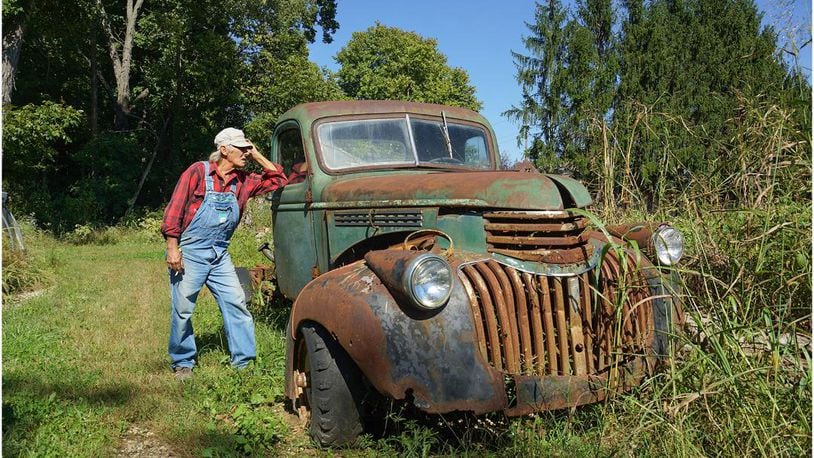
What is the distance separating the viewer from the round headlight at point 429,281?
2.72m

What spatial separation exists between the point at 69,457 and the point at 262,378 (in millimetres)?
1282

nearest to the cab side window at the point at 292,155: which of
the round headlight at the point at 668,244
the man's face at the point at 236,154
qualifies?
the man's face at the point at 236,154

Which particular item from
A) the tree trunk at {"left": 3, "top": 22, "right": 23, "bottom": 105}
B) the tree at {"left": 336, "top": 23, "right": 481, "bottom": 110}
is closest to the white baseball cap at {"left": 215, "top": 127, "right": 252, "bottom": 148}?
the tree trunk at {"left": 3, "top": 22, "right": 23, "bottom": 105}

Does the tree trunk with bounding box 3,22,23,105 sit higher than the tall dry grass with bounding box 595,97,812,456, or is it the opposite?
the tree trunk with bounding box 3,22,23,105

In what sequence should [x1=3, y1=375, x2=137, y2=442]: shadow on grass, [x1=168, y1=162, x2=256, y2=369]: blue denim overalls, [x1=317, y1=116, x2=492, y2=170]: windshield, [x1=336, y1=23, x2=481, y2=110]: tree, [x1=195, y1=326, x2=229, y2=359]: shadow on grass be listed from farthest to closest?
[x1=336, y1=23, x2=481, y2=110]: tree, [x1=195, y1=326, x2=229, y2=359]: shadow on grass, [x1=317, y1=116, x2=492, y2=170]: windshield, [x1=168, y1=162, x2=256, y2=369]: blue denim overalls, [x1=3, y1=375, x2=137, y2=442]: shadow on grass

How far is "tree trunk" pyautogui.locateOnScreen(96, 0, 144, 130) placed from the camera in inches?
773

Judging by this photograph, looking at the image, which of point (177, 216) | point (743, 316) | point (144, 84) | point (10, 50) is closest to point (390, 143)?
point (177, 216)

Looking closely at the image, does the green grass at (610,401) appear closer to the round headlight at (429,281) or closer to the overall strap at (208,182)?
the round headlight at (429,281)

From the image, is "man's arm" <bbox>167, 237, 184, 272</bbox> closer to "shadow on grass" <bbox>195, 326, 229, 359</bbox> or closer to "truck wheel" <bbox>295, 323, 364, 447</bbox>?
"shadow on grass" <bbox>195, 326, 229, 359</bbox>

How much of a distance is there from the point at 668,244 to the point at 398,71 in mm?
31990

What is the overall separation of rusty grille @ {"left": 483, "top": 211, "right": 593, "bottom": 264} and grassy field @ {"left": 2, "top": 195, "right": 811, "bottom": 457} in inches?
23.1

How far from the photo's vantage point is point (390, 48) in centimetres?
3559

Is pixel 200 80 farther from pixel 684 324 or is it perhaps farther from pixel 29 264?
pixel 684 324

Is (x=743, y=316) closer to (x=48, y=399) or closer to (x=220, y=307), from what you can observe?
(x=220, y=307)
